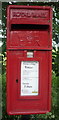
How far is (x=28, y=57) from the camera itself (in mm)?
3236

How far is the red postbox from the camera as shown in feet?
10.5

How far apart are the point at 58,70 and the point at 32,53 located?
114cm

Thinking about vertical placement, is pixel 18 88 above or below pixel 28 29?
below

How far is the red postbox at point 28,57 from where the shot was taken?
3207 millimetres

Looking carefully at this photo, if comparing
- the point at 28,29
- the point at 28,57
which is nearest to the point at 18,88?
the point at 28,57

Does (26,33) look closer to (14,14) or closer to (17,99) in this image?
(14,14)

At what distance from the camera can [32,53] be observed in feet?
10.6

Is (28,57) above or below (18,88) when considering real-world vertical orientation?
above

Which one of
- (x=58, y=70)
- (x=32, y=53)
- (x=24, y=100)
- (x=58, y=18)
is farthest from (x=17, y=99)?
(x=58, y=18)

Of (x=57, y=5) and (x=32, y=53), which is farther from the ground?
(x=57, y=5)

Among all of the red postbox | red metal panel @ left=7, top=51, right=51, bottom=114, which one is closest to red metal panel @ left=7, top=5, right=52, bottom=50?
the red postbox

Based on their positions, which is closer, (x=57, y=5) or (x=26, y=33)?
(x=26, y=33)

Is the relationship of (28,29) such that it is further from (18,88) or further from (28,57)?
(18,88)

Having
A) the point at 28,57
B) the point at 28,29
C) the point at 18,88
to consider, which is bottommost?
the point at 18,88
